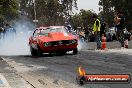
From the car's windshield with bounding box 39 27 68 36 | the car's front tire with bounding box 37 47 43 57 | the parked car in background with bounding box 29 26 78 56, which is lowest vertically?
the car's front tire with bounding box 37 47 43 57

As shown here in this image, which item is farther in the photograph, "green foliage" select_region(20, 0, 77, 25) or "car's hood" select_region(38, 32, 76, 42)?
"green foliage" select_region(20, 0, 77, 25)

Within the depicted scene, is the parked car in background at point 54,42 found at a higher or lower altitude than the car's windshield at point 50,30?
lower

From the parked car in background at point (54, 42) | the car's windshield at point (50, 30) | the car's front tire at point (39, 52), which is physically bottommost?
the car's front tire at point (39, 52)

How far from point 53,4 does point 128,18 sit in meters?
18.3

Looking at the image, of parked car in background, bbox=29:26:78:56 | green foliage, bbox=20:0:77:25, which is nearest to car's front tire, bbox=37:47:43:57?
parked car in background, bbox=29:26:78:56

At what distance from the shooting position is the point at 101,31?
2409 centimetres

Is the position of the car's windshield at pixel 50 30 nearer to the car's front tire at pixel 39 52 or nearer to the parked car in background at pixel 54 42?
the parked car in background at pixel 54 42

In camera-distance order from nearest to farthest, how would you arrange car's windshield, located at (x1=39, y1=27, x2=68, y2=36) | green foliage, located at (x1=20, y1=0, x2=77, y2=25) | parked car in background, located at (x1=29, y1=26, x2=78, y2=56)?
parked car in background, located at (x1=29, y1=26, x2=78, y2=56) → car's windshield, located at (x1=39, y1=27, x2=68, y2=36) → green foliage, located at (x1=20, y1=0, x2=77, y2=25)

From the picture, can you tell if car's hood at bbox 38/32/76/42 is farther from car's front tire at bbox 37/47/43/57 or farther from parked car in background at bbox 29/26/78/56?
car's front tire at bbox 37/47/43/57

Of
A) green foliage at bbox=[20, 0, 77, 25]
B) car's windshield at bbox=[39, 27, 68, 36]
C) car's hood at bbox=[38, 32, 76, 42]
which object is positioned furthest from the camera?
green foliage at bbox=[20, 0, 77, 25]

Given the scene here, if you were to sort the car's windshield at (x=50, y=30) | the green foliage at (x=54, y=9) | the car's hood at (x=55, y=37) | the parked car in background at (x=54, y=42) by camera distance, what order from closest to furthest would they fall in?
the parked car in background at (x=54, y=42) < the car's hood at (x=55, y=37) < the car's windshield at (x=50, y=30) < the green foliage at (x=54, y=9)

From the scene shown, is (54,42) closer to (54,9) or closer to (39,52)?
(39,52)

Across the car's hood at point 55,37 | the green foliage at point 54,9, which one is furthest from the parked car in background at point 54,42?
the green foliage at point 54,9

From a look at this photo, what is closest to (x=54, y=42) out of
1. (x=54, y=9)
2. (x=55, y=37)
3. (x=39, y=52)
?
(x=55, y=37)
